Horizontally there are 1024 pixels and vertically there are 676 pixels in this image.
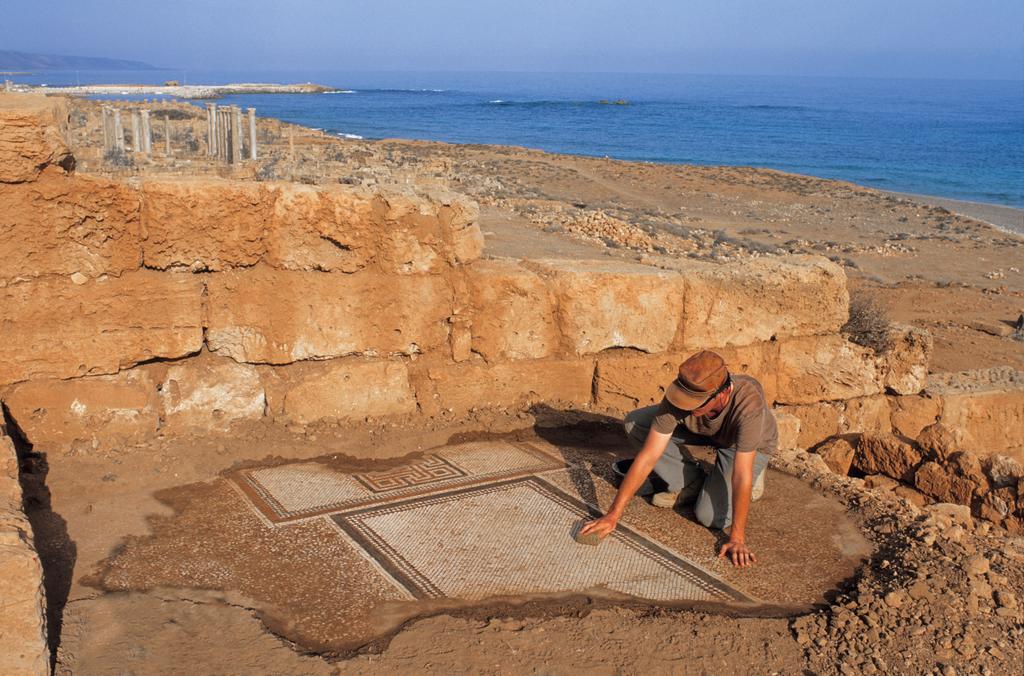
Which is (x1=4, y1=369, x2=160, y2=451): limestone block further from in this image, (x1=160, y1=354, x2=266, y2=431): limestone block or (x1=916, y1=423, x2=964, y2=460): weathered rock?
(x1=916, y1=423, x2=964, y2=460): weathered rock

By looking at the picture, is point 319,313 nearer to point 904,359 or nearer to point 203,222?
point 203,222

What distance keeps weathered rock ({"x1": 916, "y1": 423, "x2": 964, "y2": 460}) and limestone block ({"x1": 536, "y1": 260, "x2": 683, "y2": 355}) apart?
7.12 feet

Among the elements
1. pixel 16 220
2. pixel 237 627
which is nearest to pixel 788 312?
pixel 237 627

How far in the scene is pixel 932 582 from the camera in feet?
13.6

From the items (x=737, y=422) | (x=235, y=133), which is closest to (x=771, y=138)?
(x=235, y=133)

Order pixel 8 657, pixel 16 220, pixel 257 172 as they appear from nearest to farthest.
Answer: pixel 8 657 → pixel 16 220 → pixel 257 172

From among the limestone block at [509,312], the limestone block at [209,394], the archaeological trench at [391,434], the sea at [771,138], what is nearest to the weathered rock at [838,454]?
the archaeological trench at [391,434]

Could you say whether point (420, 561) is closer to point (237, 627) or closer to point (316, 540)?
point (316, 540)

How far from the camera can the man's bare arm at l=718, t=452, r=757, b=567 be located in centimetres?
Result: 450

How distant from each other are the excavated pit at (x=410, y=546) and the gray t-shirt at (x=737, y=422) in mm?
497

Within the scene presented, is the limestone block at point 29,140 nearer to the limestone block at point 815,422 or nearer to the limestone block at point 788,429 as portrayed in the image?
the limestone block at point 788,429

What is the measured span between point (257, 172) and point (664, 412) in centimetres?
475

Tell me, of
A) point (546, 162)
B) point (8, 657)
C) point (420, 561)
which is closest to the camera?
point (8, 657)

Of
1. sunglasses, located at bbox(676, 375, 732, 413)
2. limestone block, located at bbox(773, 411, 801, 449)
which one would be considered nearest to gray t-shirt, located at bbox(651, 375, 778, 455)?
sunglasses, located at bbox(676, 375, 732, 413)
